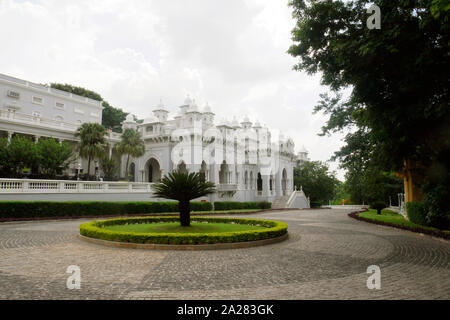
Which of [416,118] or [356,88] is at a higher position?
[356,88]

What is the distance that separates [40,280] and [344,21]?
1415cm

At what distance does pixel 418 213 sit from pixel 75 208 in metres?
20.8

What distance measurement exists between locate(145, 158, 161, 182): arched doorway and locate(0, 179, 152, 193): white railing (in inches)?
359

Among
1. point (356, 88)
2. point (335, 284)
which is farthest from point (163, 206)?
point (335, 284)

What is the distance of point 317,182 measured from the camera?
48.7 metres

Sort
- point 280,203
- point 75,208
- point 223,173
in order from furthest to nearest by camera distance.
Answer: point 280,203 → point 223,173 → point 75,208

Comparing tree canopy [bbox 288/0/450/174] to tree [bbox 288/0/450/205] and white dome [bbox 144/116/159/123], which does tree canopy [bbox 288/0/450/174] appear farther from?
white dome [bbox 144/116/159/123]

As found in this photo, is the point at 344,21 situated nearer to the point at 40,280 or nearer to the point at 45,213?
the point at 40,280

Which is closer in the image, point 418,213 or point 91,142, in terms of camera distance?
point 418,213

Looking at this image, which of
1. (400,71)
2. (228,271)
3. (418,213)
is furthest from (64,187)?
(418,213)

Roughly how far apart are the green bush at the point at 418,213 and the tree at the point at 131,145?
25.2 meters

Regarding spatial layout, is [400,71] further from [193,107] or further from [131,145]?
[131,145]

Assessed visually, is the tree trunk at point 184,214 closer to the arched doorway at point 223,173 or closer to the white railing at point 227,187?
the white railing at point 227,187
